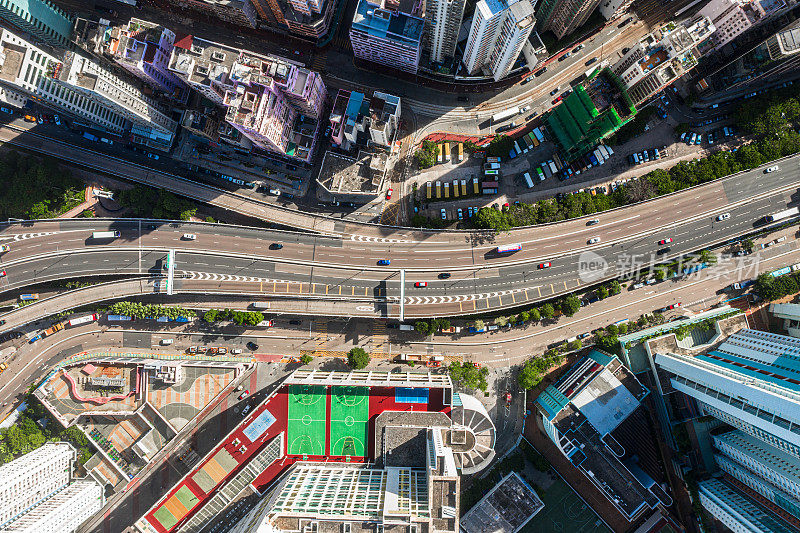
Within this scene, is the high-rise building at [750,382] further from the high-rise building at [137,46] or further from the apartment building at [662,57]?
the high-rise building at [137,46]

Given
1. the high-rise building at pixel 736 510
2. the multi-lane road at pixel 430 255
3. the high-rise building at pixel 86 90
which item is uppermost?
the high-rise building at pixel 86 90

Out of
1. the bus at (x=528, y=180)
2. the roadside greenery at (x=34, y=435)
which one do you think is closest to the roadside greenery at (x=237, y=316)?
the roadside greenery at (x=34, y=435)

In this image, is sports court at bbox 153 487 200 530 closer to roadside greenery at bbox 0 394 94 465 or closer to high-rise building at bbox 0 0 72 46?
roadside greenery at bbox 0 394 94 465

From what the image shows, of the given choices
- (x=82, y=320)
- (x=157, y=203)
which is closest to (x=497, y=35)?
(x=157, y=203)

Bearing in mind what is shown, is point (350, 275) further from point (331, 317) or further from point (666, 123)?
point (666, 123)

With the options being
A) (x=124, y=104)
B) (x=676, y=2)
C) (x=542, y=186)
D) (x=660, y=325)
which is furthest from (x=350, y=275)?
(x=676, y=2)

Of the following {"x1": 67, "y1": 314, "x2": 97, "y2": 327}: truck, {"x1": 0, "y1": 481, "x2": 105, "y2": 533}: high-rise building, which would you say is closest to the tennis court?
{"x1": 0, "y1": 481, "x2": 105, "y2": 533}: high-rise building

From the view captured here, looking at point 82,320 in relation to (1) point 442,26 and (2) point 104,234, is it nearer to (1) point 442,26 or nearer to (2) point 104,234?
(2) point 104,234
